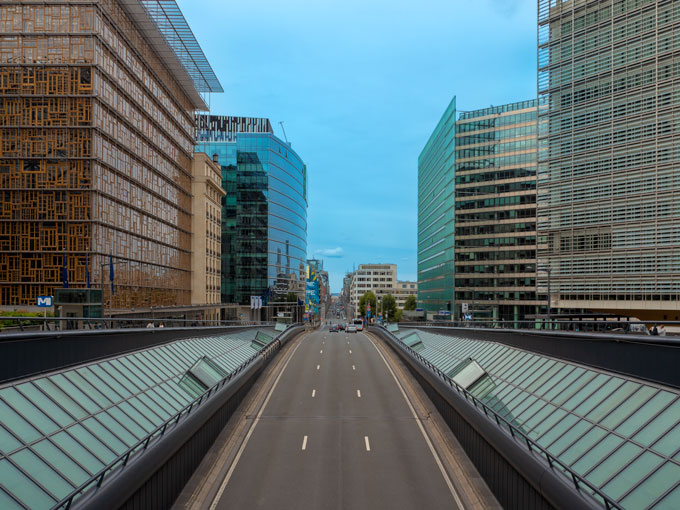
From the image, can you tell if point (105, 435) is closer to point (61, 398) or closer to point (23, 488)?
point (61, 398)

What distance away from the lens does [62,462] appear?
10.7m

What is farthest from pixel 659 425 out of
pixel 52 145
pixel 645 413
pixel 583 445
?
pixel 52 145

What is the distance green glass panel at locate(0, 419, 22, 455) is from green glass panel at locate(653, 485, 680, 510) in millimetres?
12302

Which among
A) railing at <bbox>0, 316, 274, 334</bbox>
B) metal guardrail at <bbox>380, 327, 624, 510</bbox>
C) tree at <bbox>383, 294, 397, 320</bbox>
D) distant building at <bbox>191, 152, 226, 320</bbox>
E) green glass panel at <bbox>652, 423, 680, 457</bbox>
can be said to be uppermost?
distant building at <bbox>191, 152, 226, 320</bbox>

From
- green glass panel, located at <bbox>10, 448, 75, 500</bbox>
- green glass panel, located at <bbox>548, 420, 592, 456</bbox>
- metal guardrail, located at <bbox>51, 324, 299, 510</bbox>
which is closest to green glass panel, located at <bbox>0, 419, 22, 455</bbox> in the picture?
green glass panel, located at <bbox>10, 448, 75, 500</bbox>

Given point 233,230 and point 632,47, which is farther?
point 233,230

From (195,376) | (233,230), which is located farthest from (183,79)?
(195,376)

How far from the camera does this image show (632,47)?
52625 mm

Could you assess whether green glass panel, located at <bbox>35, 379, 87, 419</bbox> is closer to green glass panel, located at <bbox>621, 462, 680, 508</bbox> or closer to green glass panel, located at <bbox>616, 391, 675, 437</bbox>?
green glass panel, located at <bbox>621, 462, 680, 508</bbox>

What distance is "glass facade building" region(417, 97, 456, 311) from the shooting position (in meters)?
101

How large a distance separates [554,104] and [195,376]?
56686mm

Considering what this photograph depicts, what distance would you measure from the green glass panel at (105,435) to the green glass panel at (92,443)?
0.13 m

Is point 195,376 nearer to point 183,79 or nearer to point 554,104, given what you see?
point 554,104

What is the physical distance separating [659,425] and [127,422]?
44.8ft
